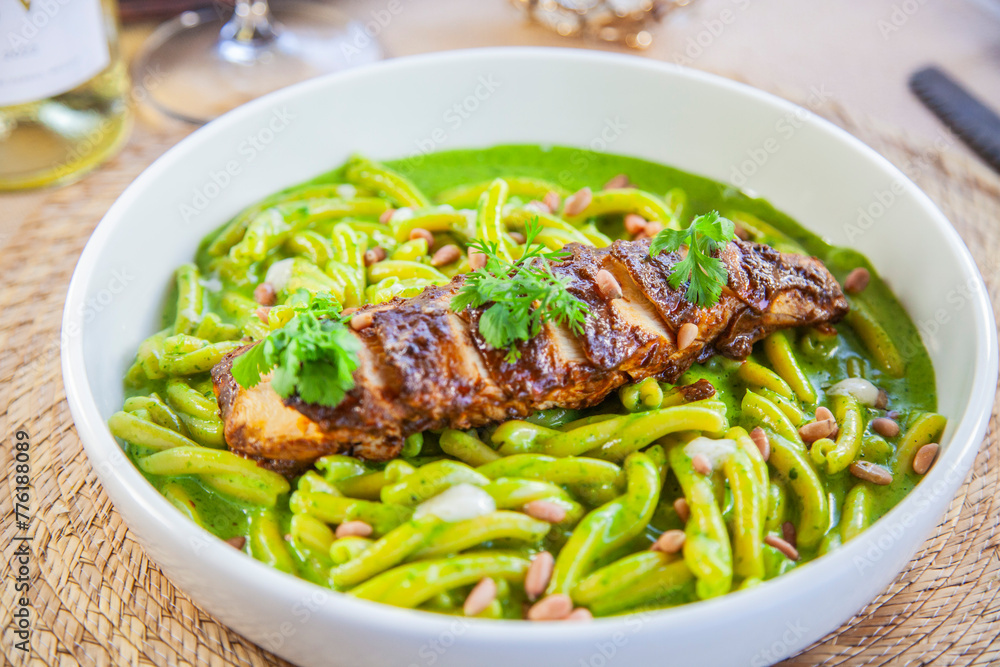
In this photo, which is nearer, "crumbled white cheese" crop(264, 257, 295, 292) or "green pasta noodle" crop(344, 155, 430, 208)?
"crumbled white cheese" crop(264, 257, 295, 292)

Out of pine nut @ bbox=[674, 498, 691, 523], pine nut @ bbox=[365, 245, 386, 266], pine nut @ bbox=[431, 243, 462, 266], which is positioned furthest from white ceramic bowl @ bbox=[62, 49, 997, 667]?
pine nut @ bbox=[431, 243, 462, 266]

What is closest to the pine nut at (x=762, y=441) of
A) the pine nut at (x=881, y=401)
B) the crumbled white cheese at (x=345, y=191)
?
the pine nut at (x=881, y=401)

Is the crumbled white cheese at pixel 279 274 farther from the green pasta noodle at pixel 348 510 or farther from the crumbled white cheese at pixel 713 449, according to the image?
the crumbled white cheese at pixel 713 449

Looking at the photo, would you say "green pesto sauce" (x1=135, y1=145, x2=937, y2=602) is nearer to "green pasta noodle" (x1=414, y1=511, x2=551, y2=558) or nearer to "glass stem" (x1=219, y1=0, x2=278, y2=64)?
"green pasta noodle" (x1=414, y1=511, x2=551, y2=558)

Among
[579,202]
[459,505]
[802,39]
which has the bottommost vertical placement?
[459,505]

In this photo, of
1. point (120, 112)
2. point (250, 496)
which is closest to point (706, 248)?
point (250, 496)

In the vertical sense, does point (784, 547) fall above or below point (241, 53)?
above

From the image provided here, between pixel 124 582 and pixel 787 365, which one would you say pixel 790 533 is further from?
pixel 124 582

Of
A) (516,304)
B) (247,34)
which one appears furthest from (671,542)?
(247,34)
